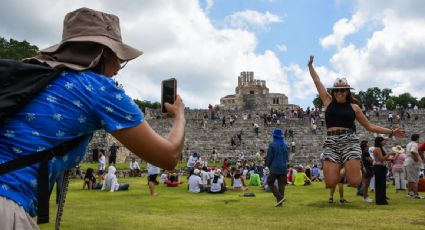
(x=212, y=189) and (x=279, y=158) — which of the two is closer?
(x=279, y=158)

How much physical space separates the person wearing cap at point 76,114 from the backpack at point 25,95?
1.1 inches

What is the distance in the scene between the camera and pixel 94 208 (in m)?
10.9

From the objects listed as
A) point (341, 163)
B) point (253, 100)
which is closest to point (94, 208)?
point (341, 163)

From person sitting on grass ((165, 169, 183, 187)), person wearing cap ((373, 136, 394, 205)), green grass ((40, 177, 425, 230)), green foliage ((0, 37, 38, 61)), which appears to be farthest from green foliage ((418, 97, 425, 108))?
green grass ((40, 177, 425, 230))

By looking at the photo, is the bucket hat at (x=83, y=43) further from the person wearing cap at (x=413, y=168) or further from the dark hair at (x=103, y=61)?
the person wearing cap at (x=413, y=168)

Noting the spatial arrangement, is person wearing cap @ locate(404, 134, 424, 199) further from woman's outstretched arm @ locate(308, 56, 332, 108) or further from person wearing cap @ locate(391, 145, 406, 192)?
woman's outstretched arm @ locate(308, 56, 332, 108)

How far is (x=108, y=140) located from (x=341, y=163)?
134 feet

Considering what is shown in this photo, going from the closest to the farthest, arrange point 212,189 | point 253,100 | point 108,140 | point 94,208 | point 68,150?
1. point 68,150
2. point 94,208
3. point 212,189
4. point 108,140
5. point 253,100

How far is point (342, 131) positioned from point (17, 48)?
69.2m

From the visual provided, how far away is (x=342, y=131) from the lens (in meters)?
8.98

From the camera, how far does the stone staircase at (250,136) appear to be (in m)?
45.9

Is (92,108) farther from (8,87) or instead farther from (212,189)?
(212,189)

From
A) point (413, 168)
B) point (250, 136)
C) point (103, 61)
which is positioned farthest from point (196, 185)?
point (250, 136)

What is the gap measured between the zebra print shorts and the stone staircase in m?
33.5
